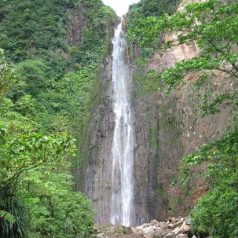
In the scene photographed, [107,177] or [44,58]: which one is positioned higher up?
[44,58]

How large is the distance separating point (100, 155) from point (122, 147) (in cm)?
132

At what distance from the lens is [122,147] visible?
23.9 metres

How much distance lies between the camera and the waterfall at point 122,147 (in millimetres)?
21672

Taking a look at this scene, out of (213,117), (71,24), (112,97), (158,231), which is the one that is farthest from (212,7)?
(71,24)

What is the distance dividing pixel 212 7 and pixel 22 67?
721 inches

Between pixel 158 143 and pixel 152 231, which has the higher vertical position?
pixel 158 143

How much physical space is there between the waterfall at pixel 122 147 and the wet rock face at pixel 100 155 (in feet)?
1.02

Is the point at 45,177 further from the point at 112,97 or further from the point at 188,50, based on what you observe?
the point at 188,50

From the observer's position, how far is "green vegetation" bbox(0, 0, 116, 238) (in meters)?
8.00

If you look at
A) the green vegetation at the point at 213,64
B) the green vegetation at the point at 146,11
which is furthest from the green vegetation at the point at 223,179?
the green vegetation at the point at 146,11

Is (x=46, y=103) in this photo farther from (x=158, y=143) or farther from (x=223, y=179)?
(x=223, y=179)

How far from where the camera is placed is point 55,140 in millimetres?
7254

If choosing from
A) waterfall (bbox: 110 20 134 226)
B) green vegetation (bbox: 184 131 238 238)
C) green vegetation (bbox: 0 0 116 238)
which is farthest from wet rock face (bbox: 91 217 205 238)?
green vegetation (bbox: 184 131 238 238)

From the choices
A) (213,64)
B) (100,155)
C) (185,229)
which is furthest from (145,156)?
(213,64)
